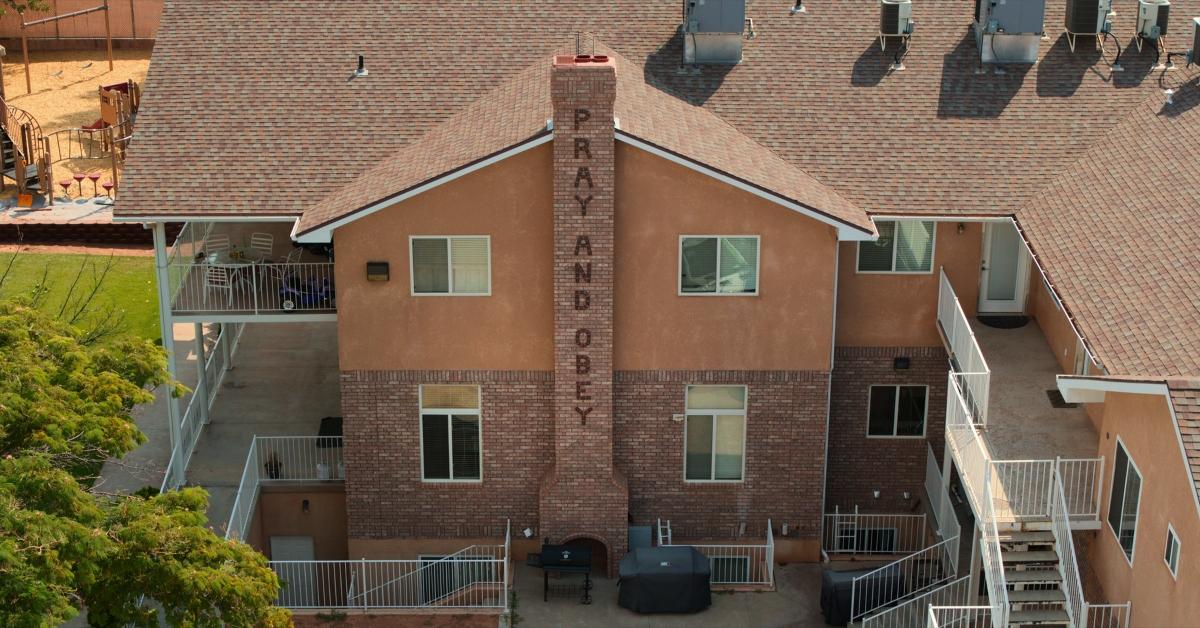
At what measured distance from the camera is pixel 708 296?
30672 mm

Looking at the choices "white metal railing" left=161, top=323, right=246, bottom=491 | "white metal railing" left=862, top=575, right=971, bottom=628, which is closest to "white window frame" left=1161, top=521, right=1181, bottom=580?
"white metal railing" left=862, top=575, right=971, bottom=628

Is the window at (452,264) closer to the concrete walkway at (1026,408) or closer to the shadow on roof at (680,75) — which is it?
the shadow on roof at (680,75)

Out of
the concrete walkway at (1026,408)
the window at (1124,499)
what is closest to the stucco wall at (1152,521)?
the window at (1124,499)

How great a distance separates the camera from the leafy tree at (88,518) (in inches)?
853

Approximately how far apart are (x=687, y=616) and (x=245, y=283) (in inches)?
429

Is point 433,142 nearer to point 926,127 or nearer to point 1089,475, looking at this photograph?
point 926,127

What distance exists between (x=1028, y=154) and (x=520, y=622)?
13.5 metres

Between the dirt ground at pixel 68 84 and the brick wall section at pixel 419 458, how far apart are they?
23144 mm

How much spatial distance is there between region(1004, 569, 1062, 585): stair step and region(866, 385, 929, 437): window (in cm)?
726

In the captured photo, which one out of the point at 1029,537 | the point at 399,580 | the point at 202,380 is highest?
the point at 202,380

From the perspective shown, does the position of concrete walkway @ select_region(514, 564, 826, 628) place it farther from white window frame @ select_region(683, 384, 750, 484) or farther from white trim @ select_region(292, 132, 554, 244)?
white trim @ select_region(292, 132, 554, 244)

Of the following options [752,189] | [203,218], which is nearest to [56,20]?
[203,218]

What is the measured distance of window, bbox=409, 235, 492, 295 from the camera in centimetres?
3034

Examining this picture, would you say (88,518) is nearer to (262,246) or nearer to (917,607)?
(262,246)
